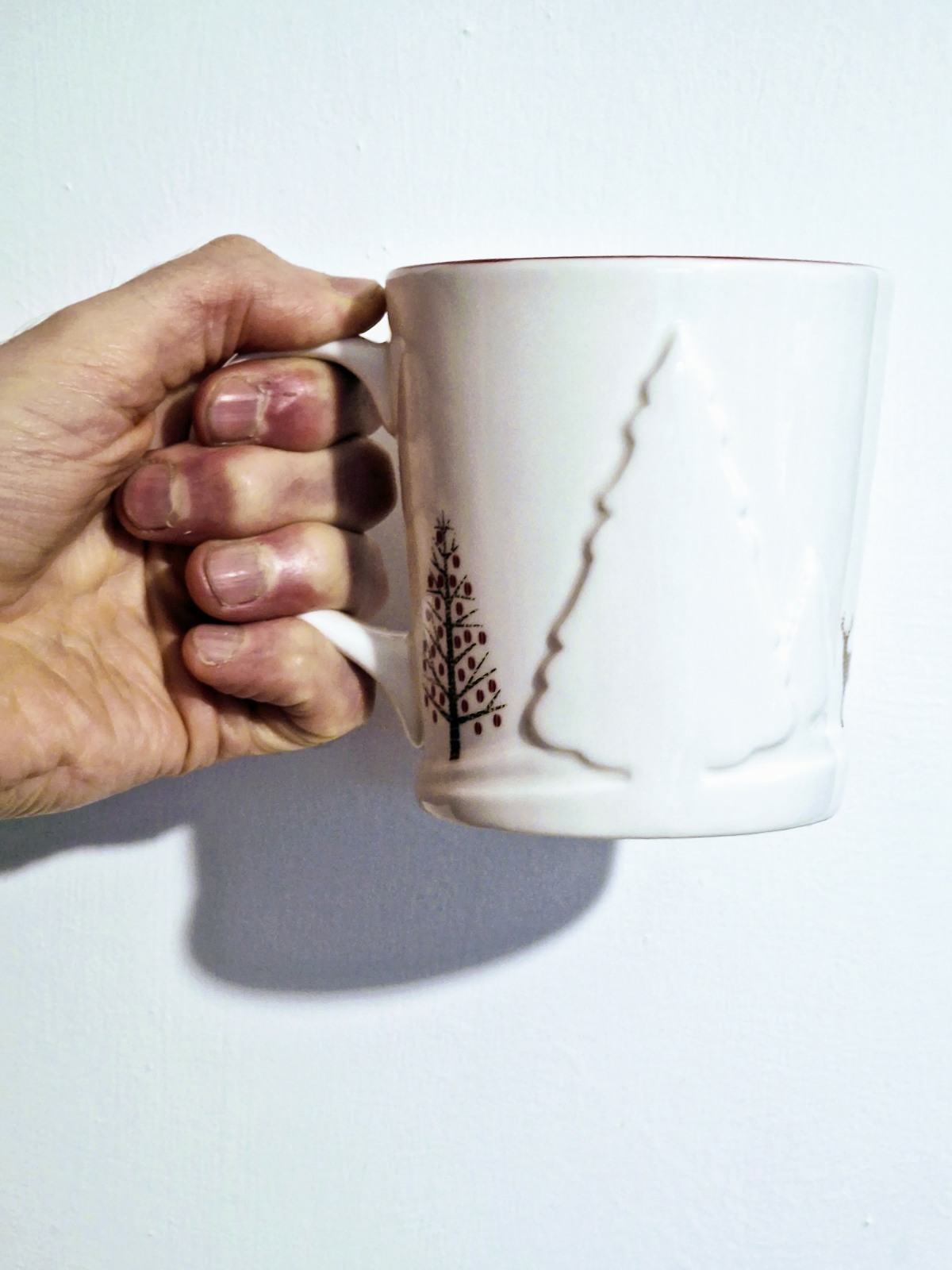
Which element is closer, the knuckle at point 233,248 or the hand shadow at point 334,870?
Result: the knuckle at point 233,248

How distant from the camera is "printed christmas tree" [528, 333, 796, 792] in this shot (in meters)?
0.46

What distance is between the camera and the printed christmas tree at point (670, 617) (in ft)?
1.52

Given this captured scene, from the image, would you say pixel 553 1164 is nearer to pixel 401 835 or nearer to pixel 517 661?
pixel 401 835

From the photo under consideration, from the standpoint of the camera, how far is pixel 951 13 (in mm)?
654

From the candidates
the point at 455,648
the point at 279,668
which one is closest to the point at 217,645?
the point at 279,668

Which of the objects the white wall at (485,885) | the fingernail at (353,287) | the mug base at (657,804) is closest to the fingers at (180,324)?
the fingernail at (353,287)

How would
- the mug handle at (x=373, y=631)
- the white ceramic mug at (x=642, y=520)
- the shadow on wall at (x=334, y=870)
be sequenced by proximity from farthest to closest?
the shadow on wall at (x=334, y=870)
the mug handle at (x=373, y=631)
the white ceramic mug at (x=642, y=520)

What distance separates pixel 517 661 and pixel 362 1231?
41cm

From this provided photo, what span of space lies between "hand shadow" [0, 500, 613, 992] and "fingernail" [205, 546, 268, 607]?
0.14 metres

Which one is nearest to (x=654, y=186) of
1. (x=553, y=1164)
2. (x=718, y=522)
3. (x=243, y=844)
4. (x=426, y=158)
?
(x=426, y=158)

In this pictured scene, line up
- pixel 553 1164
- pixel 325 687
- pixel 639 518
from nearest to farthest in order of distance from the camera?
pixel 639 518
pixel 325 687
pixel 553 1164

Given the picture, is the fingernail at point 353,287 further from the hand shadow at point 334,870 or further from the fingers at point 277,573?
the hand shadow at point 334,870

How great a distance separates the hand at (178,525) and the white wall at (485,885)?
0.24 ft

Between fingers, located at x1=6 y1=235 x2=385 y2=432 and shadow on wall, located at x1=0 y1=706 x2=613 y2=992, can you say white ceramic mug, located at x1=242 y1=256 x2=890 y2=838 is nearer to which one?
fingers, located at x1=6 y1=235 x2=385 y2=432
